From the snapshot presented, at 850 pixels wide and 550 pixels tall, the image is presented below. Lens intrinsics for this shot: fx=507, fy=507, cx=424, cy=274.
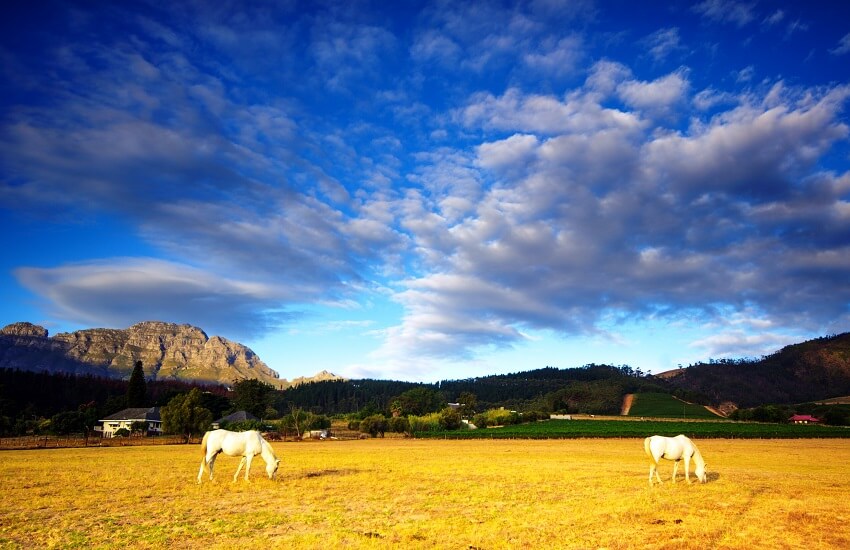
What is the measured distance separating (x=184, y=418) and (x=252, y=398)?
190ft

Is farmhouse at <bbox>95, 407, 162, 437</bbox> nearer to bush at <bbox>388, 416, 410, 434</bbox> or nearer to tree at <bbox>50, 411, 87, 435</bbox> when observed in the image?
tree at <bbox>50, 411, 87, 435</bbox>

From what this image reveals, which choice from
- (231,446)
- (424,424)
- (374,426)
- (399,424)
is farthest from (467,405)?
(231,446)

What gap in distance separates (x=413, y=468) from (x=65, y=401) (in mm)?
172132

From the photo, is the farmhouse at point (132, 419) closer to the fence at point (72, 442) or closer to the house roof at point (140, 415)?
the house roof at point (140, 415)

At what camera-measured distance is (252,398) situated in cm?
13288

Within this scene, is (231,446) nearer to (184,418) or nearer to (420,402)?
(184,418)

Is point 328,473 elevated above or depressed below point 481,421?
above

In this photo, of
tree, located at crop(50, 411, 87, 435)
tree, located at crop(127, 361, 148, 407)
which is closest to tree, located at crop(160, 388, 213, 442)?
tree, located at crop(50, 411, 87, 435)

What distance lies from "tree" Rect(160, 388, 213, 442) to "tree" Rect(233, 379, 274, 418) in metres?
53.3

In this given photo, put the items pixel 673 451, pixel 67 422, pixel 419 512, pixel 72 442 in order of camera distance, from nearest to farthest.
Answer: pixel 419 512 → pixel 673 451 → pixel 72 442 → pixel 67 422

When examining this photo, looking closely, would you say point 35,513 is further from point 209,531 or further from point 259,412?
point 259,412

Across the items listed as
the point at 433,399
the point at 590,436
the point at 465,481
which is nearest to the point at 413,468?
the point at 465,481

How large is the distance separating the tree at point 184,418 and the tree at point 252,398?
5332 centimetres

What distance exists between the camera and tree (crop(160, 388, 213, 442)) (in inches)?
3022
